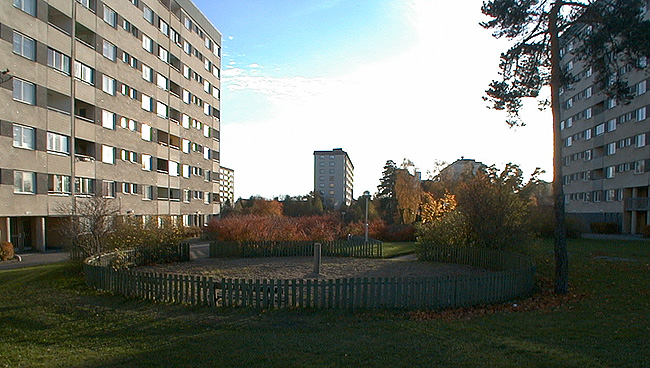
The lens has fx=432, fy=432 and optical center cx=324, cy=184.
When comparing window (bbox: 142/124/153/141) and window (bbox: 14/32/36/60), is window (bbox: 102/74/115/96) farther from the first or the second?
window (bbox: 14/32/36/60)

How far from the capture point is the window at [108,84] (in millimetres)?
35969

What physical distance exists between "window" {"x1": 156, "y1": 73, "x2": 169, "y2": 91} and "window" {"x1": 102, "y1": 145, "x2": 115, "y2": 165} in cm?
1099

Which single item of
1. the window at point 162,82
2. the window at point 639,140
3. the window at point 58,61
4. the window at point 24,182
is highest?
the window at point 162,82

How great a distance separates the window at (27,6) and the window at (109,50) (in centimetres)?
724

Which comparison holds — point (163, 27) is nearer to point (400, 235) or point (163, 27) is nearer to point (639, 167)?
Answer: point (400, 235)

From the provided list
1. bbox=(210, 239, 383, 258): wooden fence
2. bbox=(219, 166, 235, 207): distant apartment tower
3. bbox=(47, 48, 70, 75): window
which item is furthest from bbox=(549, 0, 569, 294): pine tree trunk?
bbox=(219, 166, 235, 207): distant apartment tower

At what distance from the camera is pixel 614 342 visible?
25.1 feet

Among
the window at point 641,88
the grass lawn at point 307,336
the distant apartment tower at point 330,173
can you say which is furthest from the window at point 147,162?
the distant apartment tower at point 330,173

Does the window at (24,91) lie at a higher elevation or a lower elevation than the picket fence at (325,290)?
higher

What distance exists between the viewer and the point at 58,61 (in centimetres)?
3091

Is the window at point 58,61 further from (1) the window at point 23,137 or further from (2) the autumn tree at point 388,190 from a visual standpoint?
(2) the autumn tree at point 388,190

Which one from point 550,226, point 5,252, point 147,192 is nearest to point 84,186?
point 147,192

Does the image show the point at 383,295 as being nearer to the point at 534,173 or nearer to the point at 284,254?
the point at 284,254

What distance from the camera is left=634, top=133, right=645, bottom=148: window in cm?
4453
